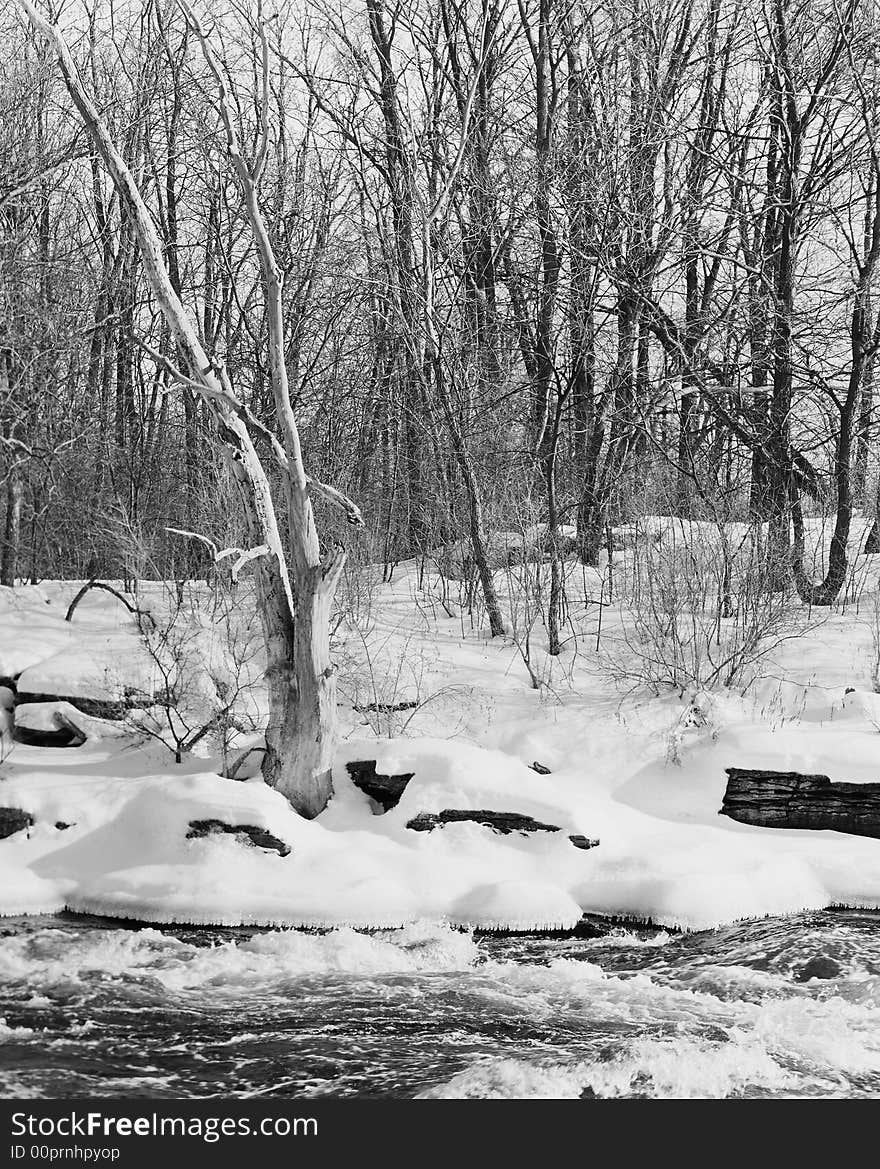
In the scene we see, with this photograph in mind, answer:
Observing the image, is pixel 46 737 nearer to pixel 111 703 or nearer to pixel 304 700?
pixel 111 703

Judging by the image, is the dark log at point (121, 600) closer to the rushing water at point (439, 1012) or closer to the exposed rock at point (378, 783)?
the exposed rock at point (378, 783)

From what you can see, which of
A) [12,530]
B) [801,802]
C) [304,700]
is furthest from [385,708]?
[12,530]

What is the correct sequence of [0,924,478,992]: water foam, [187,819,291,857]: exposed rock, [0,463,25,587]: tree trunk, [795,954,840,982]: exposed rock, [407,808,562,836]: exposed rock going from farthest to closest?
1. [0,463,25,587]: tree trunk
2. [407,808,562,836]: exposed rock
3. [187,819,291,857]: exposed rock
4. [795,954,840,982]: exposed rock
5. [0,924,478,992]: water foam

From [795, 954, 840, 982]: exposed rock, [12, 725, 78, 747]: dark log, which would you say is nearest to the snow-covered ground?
[12, 725, 78, 747]: dark log

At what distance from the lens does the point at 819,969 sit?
6.94 metres

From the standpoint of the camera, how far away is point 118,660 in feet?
34.3

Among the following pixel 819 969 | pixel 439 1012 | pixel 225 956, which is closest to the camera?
pixel 439 1012

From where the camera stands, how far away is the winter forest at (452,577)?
22.1 feet

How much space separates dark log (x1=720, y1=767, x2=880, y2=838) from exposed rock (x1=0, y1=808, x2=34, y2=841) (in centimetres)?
547

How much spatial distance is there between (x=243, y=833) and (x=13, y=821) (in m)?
1.80

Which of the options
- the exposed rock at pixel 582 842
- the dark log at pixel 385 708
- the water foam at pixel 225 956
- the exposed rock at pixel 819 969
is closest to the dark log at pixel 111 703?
the dark log at pixel 385 708

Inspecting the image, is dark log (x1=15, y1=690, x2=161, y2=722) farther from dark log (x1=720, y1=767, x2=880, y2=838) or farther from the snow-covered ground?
dark log (x1=720, y1=767, x2=880, y2=838)

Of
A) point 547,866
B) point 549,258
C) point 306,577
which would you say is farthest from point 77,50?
point 547,866

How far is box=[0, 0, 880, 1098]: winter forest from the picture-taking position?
674 cm
